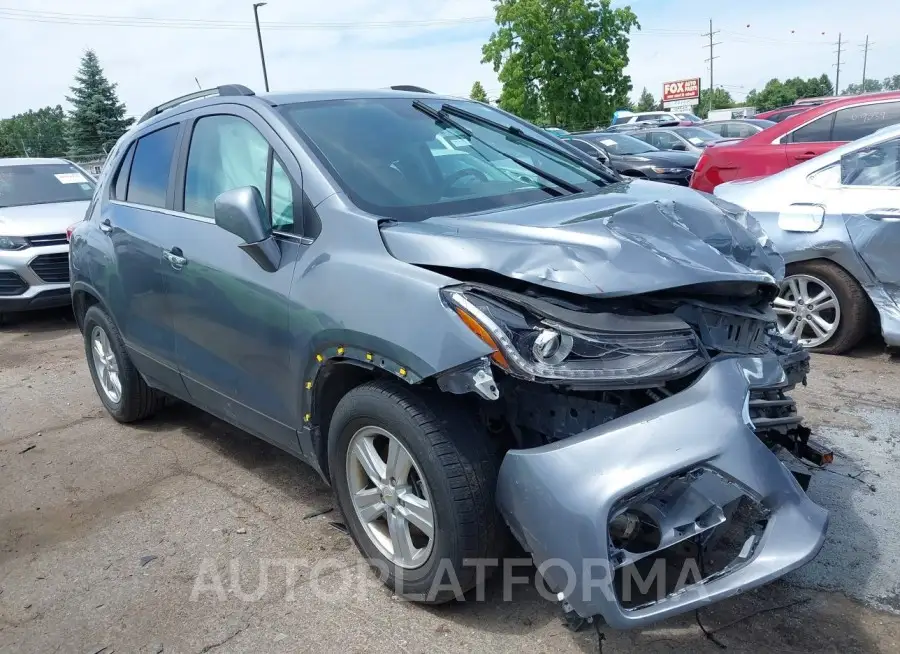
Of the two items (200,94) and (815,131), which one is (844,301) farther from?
(200,94)

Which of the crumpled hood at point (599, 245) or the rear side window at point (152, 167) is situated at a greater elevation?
the rear side window at point (152, 167)

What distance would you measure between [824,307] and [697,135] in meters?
14.8

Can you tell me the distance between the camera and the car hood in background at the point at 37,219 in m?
8.59

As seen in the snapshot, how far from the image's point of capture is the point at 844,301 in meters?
5.22

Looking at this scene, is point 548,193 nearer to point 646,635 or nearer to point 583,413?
point 583,413

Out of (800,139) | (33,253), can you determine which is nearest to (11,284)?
(33,253)

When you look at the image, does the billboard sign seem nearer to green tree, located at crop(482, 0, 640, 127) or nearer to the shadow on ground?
green tree, located at crop(482, 0, 640, 127)

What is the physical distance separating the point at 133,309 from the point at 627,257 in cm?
296

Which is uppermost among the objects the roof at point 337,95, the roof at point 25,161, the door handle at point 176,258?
the roof at point 337,95

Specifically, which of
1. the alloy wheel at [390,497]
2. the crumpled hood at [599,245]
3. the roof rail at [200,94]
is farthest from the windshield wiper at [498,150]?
the alloy wheel at [390,497]

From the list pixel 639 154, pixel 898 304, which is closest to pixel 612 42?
pixel 639 154

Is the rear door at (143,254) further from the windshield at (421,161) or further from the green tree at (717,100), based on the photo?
the green tree at (717,100)

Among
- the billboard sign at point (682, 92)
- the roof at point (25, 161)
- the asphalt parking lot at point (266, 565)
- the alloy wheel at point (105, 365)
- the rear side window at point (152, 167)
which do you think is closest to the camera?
the asphalt parking lot at point (266, 565)

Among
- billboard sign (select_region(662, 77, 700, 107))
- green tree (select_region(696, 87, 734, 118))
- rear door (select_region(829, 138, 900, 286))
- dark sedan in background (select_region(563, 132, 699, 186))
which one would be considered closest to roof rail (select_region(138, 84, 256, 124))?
rear door (select_region(829, 138, 900, 286))
